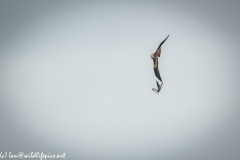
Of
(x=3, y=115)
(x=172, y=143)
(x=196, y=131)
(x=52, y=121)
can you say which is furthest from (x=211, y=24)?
(x=3, y=115)

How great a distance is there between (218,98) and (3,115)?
13.1ft

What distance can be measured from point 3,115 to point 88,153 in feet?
5.59

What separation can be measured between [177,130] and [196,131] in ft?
1.27

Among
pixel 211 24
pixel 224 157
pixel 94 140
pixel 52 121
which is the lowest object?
pixel 224 157

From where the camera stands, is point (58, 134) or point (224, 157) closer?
point (224, 157)

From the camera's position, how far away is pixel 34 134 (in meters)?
4.36

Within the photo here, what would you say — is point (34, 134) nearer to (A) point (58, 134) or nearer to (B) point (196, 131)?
(A) point (58, 134)

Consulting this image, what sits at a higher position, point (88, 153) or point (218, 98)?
point (218, 98)

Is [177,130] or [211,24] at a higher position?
[211,24]

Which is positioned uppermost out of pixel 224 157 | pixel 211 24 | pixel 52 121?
pixel 211 24

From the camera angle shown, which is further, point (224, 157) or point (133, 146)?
point (133, 146)

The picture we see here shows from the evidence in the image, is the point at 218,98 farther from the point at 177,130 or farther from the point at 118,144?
the point at 118,144

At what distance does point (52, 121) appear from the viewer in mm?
4348

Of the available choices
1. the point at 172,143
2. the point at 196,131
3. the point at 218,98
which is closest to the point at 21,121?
the point at 172,143
